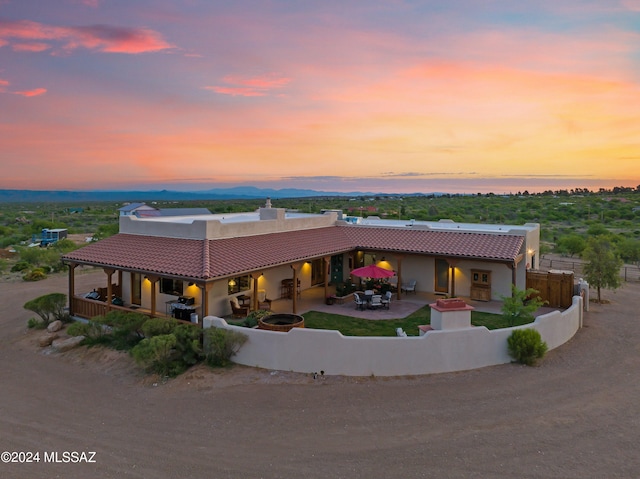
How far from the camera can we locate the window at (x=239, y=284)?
17.9 metres

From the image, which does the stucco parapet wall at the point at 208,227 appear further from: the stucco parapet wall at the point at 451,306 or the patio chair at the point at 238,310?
the stucco parapet wall at the point at 451,306

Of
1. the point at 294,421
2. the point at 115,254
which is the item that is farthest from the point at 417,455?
the point at 115,254

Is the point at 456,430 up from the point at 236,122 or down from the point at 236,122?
down

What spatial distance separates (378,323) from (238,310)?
213 inches

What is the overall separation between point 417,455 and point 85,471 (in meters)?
6.27

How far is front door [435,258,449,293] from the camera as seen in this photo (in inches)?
866

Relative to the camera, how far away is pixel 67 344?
15.4m

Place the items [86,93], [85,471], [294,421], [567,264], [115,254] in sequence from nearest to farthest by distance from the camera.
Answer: [85,471]
[294,421]
[115,254]
[86,93]
[567,264]

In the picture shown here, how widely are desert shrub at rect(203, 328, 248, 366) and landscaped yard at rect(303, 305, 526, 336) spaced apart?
13.0 feet

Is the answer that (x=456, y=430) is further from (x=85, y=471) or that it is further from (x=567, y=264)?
(x=567, y=264)

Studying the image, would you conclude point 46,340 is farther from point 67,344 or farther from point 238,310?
point 238,310

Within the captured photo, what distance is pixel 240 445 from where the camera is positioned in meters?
9.08

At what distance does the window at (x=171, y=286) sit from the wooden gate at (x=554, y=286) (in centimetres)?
1548

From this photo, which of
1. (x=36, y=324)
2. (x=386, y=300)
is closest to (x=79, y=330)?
(x=36, y=324)
